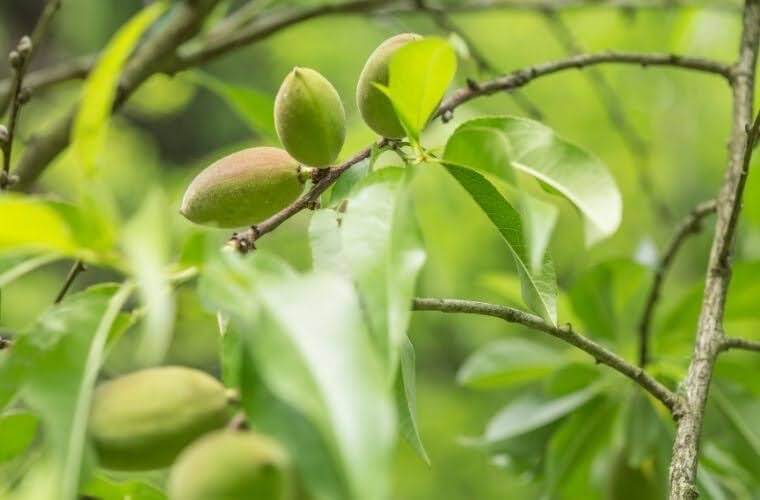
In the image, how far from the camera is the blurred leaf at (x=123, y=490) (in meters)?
0.56

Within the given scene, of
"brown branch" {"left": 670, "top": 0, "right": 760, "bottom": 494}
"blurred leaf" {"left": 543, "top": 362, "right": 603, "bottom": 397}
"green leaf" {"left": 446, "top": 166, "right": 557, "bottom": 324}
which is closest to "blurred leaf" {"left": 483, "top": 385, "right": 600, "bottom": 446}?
"blurred leaf" {"left": 543, "top": 362, "right": 603, "bottom": 397}

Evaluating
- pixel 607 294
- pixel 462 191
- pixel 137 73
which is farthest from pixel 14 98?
pixel 462 191

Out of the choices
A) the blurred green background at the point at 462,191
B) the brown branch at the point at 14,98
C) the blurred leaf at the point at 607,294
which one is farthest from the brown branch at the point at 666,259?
the brown branch at the point at 14,98

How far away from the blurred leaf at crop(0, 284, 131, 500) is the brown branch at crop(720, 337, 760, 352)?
17.1 inches

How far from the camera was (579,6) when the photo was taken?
1.36 m

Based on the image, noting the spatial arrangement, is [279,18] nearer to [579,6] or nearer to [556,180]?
[579,6]

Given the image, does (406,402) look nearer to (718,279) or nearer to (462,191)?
(718,279)

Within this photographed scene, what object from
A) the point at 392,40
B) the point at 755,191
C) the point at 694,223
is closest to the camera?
the point at 392,40

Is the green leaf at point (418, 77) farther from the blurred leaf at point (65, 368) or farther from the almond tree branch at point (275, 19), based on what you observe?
the almond tree branch at point (275, 19)

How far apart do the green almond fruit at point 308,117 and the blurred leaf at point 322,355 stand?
6.6 inches

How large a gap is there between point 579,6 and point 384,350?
1030 mm

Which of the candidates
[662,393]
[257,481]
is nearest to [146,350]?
[257,481]

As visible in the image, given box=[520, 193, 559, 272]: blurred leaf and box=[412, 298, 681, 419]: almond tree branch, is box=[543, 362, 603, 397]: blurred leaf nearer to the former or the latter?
box=[412, 298, 681, 419]: almond tree branch

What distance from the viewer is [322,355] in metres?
0.37
